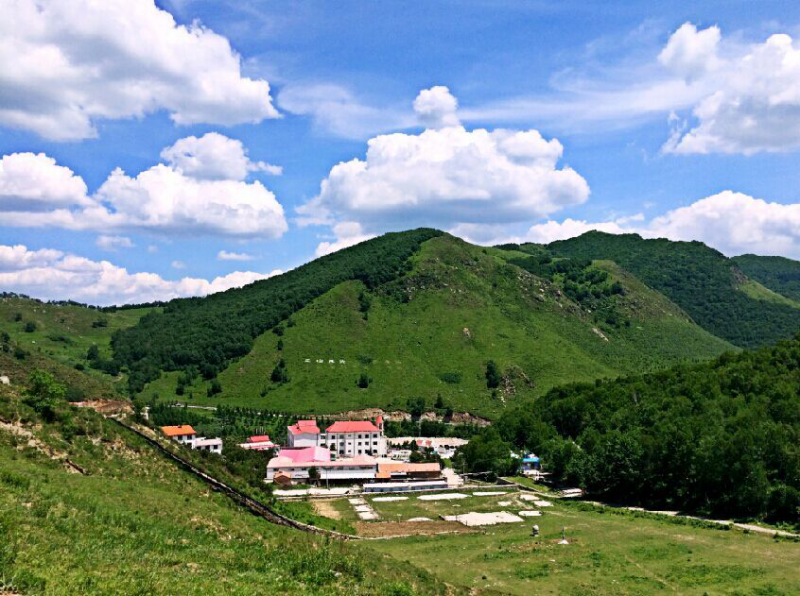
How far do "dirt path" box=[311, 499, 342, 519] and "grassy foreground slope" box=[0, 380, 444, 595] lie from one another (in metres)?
26.5

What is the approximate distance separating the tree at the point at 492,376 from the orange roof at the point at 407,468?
279ft

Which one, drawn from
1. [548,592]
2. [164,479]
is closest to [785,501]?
[548,592]

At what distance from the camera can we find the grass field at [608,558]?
39.7 m

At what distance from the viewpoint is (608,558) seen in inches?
1845

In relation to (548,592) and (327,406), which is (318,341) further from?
(548,592)

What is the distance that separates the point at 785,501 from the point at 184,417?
11836 centimetres

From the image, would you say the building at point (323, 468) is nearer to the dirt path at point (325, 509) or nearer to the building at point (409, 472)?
the building at point (409, 472)

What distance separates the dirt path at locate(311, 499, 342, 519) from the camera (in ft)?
214

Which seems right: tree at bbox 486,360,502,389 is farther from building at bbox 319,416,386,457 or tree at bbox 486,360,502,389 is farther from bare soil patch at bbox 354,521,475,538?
bare soil patch at bbox 354,521,475,538

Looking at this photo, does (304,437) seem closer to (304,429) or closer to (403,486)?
(304,429)

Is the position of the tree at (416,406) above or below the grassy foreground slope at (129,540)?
below

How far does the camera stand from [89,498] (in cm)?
2662

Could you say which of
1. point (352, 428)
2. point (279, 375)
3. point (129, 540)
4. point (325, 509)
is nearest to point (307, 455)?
point (352, 428)

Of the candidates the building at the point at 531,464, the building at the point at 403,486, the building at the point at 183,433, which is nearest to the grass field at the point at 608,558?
the building at the point at 403,486
